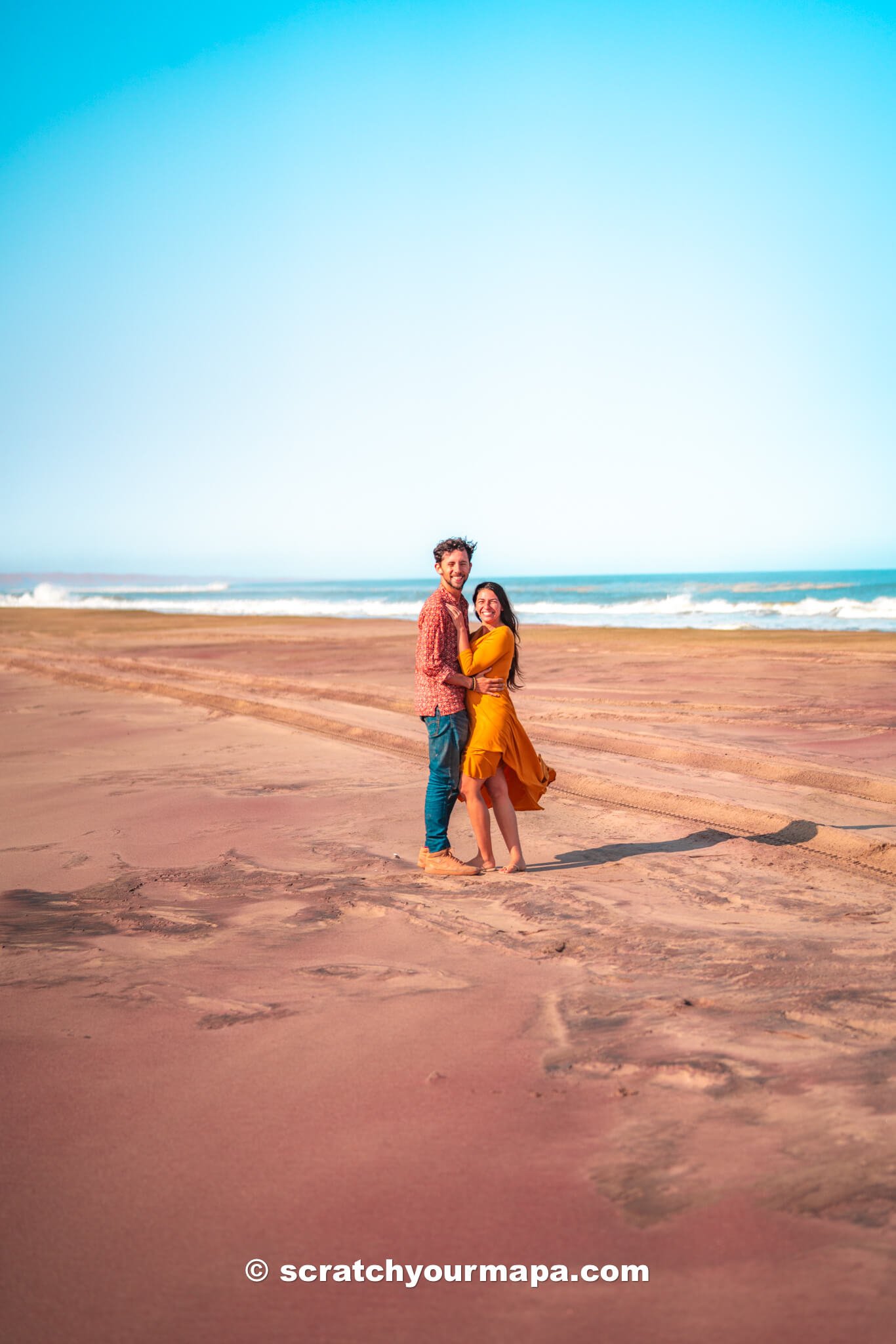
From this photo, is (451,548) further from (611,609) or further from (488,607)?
(611,609)

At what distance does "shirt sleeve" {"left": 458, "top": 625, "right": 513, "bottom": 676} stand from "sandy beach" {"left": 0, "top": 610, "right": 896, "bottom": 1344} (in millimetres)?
1138

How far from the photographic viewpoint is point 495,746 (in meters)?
5.36

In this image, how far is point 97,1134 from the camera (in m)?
2.78

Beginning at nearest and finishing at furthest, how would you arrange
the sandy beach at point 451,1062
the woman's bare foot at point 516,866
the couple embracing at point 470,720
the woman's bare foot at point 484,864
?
the sandy beach at point 451,1062 → the couple embracing at point 470,720 → the woman's bare foot at point 516,866 → the woman's bare foot at point 484,864

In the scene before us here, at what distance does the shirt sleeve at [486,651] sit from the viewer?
529cm

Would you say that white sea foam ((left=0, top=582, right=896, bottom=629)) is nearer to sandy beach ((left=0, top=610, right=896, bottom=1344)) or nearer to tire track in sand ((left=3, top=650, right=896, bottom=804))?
tire track in sand ((left=3, top=650, right=896, bottom=804))

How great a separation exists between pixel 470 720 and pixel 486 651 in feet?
1.46

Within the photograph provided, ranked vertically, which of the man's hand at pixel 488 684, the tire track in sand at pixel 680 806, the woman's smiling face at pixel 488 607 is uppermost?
the woman's smiling face at pixel 488 607

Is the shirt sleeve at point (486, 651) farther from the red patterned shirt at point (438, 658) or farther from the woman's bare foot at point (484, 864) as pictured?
the woman's bare foot at point (484, 864)

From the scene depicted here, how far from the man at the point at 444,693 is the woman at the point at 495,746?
0.20 feet

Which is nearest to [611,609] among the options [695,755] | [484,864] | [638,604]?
[638,604]

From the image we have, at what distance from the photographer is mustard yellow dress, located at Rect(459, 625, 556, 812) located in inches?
210

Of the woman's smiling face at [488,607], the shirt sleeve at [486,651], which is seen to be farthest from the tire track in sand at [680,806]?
the woman's smiling face at [488,607]

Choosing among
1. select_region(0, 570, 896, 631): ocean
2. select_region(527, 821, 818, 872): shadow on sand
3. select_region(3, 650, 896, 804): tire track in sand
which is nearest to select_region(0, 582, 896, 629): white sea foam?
select_region(0, 570, 896, 631): ocean
